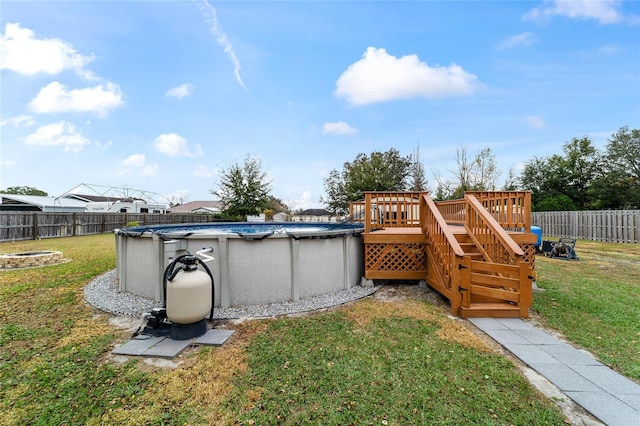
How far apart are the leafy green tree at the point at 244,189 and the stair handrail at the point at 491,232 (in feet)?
61.5

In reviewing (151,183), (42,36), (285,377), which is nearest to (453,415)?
(285,377)

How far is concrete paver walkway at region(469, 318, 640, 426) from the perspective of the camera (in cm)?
209

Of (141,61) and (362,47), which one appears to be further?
(362,47)

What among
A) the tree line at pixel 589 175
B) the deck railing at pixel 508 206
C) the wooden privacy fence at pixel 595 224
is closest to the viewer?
the deck railing at pixel 508 206

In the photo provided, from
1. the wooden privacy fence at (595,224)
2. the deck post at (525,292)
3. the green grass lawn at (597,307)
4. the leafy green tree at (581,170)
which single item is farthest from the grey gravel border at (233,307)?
the leafy green tree at (581,170)

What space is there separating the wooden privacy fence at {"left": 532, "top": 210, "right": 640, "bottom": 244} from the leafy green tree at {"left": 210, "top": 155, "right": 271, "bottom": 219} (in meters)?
18.7

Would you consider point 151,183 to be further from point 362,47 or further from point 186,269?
point 186,269

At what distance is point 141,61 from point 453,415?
13429mm

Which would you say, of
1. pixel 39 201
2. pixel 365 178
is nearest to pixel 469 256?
pixel 365 178

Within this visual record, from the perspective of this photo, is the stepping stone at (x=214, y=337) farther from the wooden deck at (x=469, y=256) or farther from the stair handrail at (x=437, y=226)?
the stair handrail at (x=437, y=226)

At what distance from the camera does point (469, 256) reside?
4492 mm

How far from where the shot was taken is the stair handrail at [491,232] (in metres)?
4.18

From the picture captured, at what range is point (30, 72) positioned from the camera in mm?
9344

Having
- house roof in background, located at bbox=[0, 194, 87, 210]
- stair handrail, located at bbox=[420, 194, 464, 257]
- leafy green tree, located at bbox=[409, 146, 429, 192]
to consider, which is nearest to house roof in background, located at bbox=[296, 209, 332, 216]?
leafy green tree, located at bbox=[409, 146, 429, 192]
